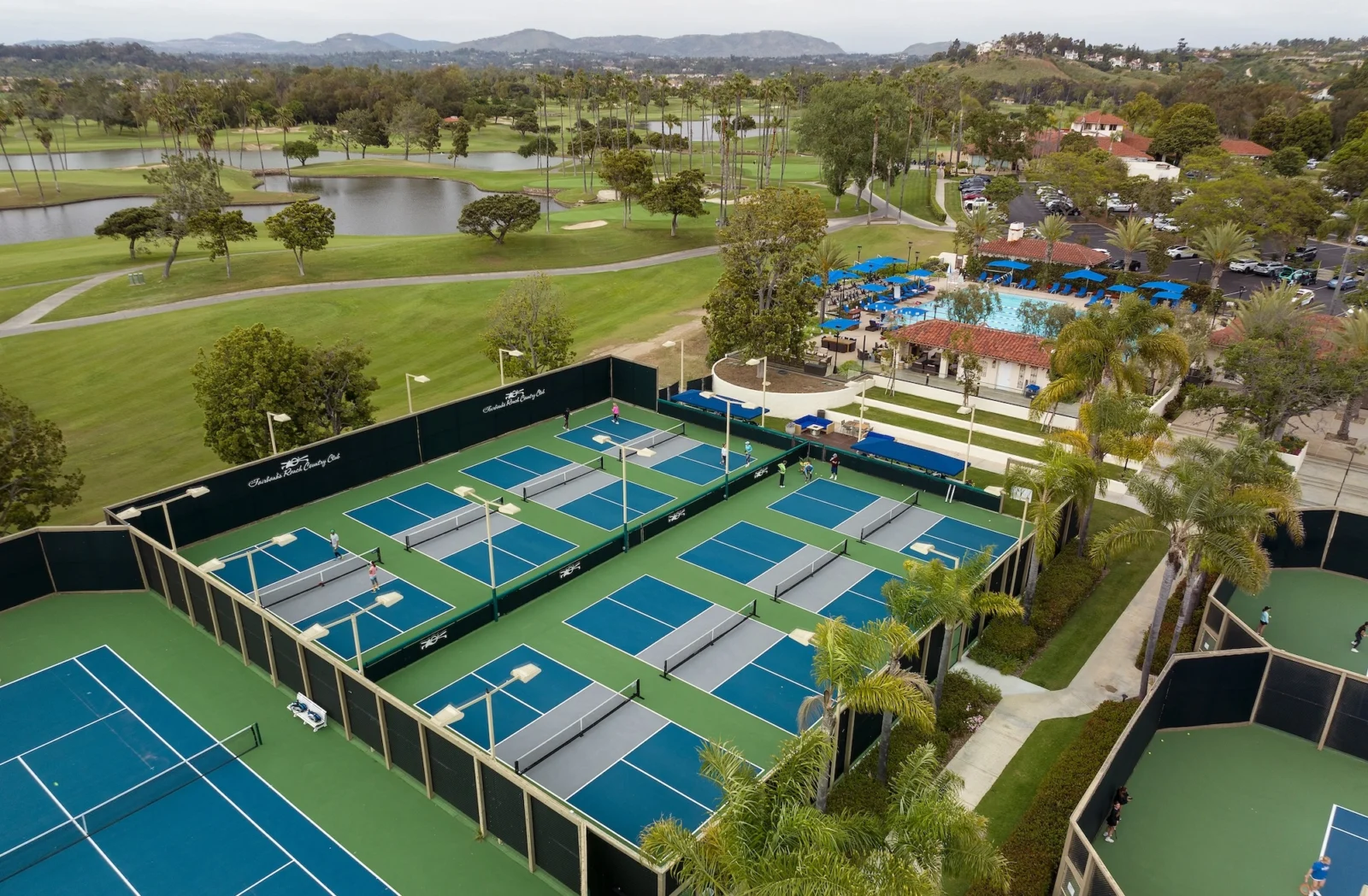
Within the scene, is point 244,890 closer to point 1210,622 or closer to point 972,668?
point 972,668

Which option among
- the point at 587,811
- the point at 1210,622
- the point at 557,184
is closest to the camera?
the point at 587,811

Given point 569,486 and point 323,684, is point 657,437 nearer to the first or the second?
point 569,486

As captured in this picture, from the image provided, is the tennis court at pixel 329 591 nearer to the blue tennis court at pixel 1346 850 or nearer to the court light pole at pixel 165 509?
the court light pole at pixel 165 509

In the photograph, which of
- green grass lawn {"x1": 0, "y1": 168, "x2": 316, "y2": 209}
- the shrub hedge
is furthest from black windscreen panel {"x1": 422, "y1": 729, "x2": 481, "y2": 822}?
green grass lawn {"x1": 0, "y1": 168, "x2": 316, "y2": 209}

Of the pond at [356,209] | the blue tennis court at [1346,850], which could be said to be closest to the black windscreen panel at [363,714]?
the blue tennis court at [1346,850]

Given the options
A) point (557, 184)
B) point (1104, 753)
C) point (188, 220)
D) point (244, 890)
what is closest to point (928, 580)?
point (1104, 753)

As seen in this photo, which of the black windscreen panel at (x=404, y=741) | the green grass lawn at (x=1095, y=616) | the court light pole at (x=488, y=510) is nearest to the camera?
the black windscreen panel at (x=404, y=741)

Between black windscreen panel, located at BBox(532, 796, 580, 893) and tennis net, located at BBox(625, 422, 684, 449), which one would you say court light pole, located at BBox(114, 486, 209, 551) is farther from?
tennis net, located at BBox(625, 422, 684, 449)
